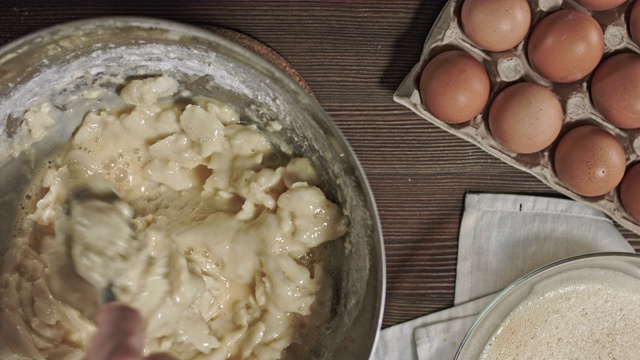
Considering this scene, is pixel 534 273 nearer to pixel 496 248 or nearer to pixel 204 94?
pixel 496 248

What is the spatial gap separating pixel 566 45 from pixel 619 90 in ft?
0.43

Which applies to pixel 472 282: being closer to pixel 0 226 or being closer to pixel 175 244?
pixel 175 244

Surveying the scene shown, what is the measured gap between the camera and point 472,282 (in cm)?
127

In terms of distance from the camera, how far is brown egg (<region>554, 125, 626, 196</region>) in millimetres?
1154

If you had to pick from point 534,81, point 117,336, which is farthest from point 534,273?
point 117,336

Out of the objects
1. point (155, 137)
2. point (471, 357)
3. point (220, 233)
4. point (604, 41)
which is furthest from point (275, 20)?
point (471, 357)

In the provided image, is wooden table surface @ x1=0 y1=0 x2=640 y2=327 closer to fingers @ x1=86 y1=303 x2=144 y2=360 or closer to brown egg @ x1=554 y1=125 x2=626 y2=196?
brown egg @ x1=554 y1=125 x2=626 y2=196

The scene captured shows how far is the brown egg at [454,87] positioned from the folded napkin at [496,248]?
19 centimetres

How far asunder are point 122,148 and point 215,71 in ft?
0.79

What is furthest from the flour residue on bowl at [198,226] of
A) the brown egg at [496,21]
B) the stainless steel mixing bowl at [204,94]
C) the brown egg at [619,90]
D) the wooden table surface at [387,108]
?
the brown egg at [619,90]

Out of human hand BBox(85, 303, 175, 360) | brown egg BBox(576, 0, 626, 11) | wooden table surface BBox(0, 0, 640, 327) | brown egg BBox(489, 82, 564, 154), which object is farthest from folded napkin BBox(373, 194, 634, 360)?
human hand BBox(85, 303, 175, 360)

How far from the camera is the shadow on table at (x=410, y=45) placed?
124 cm

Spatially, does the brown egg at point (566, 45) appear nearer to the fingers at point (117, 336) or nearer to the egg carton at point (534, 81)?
the egg carton at point (534, 81)

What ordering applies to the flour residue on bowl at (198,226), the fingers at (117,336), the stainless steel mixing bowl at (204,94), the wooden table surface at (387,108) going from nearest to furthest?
the fingers at (117,336), the stainless steel mixing bowl at (204,94), the flour residue on bowl at (198,226), the wooden table surface at (387,108)
